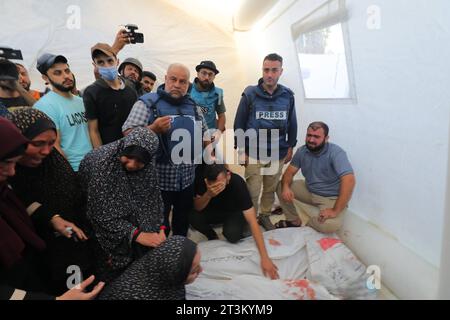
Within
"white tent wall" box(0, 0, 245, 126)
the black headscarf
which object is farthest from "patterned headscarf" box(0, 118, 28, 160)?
"white tent wall" box(0, 0, 245, 126)

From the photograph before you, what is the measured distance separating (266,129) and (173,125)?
759 millimetres

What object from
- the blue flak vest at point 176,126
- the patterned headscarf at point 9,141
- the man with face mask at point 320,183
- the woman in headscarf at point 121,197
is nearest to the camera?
the patterned headscarf at point 9,141

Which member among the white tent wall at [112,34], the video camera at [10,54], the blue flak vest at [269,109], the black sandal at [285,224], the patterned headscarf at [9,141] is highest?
the white tent wall at [112,34]

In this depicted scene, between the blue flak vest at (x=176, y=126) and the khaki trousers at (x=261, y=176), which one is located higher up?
the blue flak vest at (x=176, y=126)

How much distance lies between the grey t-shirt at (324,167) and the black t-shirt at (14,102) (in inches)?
67.9

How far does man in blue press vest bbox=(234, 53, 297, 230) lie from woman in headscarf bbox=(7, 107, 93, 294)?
1195 mm

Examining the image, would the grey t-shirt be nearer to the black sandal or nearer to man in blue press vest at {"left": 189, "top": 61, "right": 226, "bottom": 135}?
the black sandal

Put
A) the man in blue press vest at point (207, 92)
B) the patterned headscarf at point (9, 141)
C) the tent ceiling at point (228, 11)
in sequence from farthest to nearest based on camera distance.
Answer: the tent ceiling at point (228, 11) → the man in blue press vest at point (207, 92) → the patterned headscarf at point (9, 141)

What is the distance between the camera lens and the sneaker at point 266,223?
2018 mm

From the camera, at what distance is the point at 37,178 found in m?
1.03

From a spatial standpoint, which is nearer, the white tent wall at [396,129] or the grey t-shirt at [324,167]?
the white tent wall at [396,129]

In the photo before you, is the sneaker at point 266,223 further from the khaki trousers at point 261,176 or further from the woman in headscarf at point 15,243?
the woman in headscarf at point 15,243

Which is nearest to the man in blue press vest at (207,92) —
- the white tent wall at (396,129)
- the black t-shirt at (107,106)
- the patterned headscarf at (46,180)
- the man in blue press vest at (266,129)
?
the man in blue press vest at (266,129)

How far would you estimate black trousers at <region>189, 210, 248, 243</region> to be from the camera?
1.77 metres
